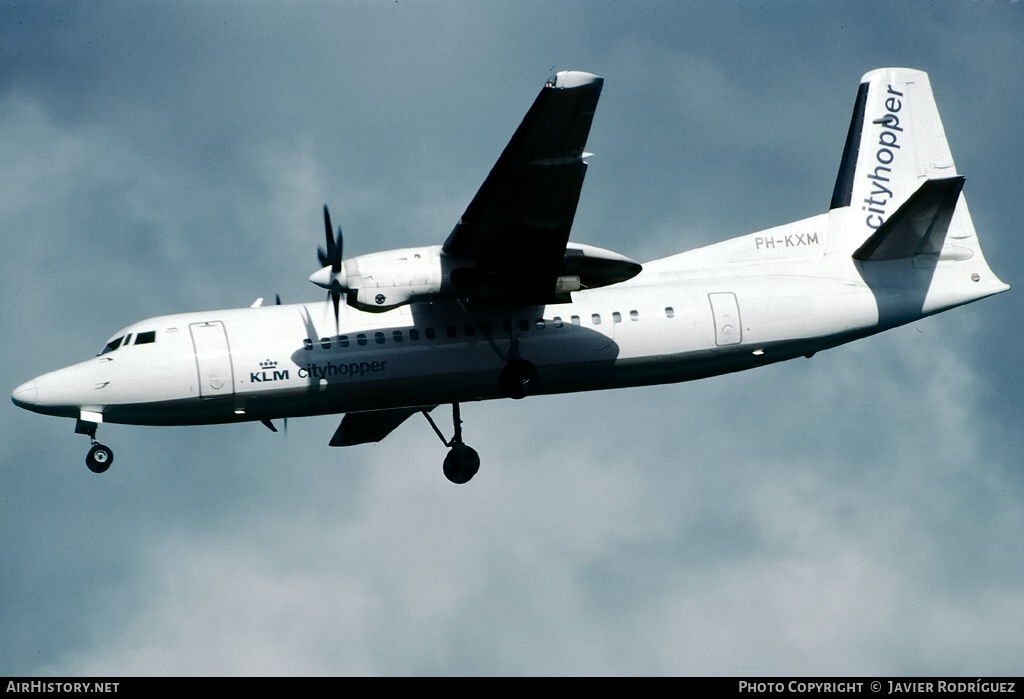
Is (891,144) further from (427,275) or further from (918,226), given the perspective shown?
(427,275)

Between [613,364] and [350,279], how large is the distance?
16.6 ft

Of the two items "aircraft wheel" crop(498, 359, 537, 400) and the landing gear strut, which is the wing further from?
the landing gear strut

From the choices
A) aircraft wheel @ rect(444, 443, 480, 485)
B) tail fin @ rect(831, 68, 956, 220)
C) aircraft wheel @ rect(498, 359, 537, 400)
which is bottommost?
aircraft wheel @ rect(444, 443, 480, 485)

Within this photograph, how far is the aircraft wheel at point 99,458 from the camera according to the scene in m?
23.8

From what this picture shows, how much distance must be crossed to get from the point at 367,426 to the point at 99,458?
6.30m

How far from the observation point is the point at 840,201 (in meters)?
27.9

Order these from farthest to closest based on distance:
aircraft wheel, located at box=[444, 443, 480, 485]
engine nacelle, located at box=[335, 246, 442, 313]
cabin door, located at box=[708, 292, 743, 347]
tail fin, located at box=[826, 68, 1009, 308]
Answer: aircraft wheel, located at box=[444, 443, 480, 485] → tail fin, located at box=[826, 68, 1009, 308] → cabin door, located at box=[708, 292, 743, 347] → engine nacelle, located at box=[335, 246, 442, 313]

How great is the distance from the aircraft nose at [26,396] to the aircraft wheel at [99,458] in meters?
1.18

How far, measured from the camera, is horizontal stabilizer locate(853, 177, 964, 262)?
2480 centimetres

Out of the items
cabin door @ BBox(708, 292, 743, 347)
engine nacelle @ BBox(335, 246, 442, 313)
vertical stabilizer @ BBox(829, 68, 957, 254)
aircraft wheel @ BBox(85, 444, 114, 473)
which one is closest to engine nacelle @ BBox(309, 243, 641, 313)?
engine nacelle @ BBox(335, 246, 442, 313)

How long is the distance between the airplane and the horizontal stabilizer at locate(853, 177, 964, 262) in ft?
0.09
